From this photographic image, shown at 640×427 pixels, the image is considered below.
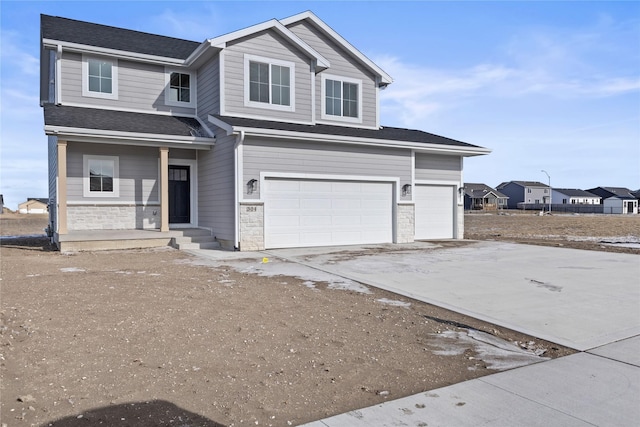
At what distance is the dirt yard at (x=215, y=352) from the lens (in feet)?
10.00

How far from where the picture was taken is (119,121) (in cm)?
1312

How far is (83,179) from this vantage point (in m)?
13.5

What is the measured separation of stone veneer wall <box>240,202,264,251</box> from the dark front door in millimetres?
3700

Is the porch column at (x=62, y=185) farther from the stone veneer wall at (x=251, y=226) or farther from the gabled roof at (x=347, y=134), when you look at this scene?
the stone veneer wall at (x=251, y=226)

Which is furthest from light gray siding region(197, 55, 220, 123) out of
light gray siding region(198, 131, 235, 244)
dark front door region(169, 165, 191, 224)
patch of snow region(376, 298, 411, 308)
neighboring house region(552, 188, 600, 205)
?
neighboring house region(552, 188, 600, 205)

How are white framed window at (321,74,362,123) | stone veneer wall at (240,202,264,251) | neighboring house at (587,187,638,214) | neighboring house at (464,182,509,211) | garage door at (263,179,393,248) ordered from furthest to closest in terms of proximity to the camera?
neighboring house at (464,182,509,211)
neighboring house at (587,187,638,214)
white framed window at (321,74,362,123)
garage door at (263,179,393,248)
stone veneer wall at (240,202,264,251)

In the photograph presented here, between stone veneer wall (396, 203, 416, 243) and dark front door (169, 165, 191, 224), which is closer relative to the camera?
dark front door (169, 165, 191, 224)

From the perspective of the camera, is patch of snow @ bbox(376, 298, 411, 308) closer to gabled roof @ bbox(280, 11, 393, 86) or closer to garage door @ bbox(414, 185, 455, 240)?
garage door @ bbox(414, 185, 455, 240)

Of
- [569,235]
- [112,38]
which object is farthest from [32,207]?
[569,235]

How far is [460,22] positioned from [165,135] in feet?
29.2

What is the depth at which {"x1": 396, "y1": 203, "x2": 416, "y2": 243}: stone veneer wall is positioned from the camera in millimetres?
15059

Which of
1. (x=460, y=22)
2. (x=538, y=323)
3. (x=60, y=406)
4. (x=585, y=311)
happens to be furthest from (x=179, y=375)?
(x=460, y=22)

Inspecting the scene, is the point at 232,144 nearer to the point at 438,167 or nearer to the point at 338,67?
the point at 338,67

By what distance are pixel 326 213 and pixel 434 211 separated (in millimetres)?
5094
